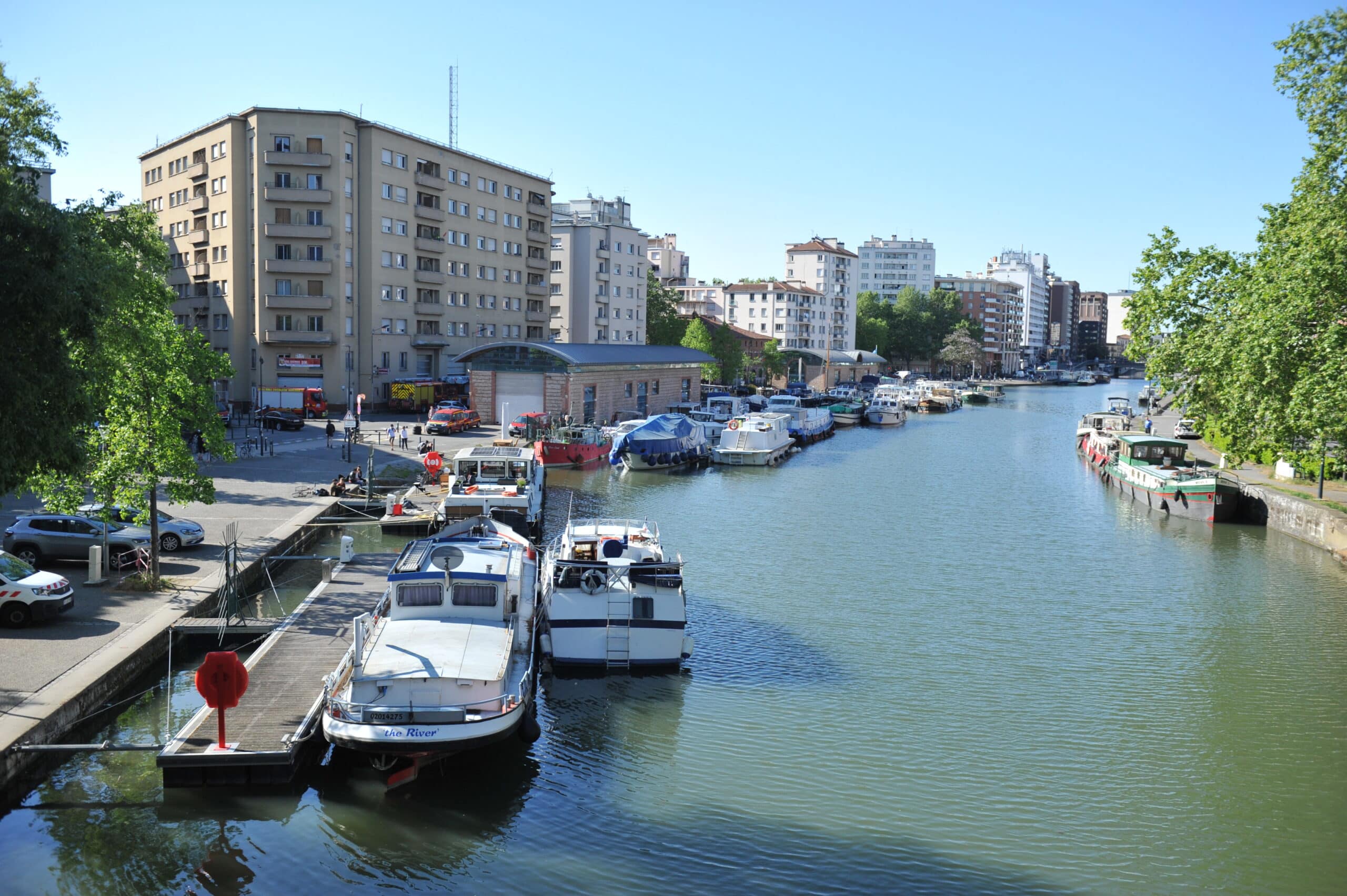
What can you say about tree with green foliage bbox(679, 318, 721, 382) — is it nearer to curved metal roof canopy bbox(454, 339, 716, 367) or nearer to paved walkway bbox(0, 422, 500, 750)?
curved metal roof canopy bbox(454, 339, 716, 367)

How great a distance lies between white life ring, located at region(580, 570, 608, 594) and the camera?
21172 millimetres

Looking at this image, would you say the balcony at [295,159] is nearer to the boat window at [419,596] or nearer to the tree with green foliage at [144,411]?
the tree with green foliage at [144,411]

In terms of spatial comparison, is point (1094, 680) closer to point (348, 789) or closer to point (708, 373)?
point (348, 789)

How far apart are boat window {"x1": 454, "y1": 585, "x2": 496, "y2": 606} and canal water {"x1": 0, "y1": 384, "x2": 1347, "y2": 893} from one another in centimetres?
236

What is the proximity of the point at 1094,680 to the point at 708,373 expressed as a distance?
84.4m

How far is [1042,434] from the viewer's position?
8550 cm

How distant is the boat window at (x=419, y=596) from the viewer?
19031mm

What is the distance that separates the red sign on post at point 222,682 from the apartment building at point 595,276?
82.6 m

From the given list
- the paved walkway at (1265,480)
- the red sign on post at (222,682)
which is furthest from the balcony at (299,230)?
the red sign on post at (222,682)

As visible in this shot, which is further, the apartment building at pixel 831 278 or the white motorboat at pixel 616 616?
the apartment building at pixel 831 278

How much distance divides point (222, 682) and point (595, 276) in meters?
84.4

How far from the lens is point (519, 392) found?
198ft

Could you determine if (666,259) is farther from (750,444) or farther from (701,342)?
(750,444)

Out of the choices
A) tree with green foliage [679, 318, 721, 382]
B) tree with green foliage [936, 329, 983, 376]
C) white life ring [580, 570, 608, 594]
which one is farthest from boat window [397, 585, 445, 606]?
tree with green foliage [936, 329, 983, 376]
